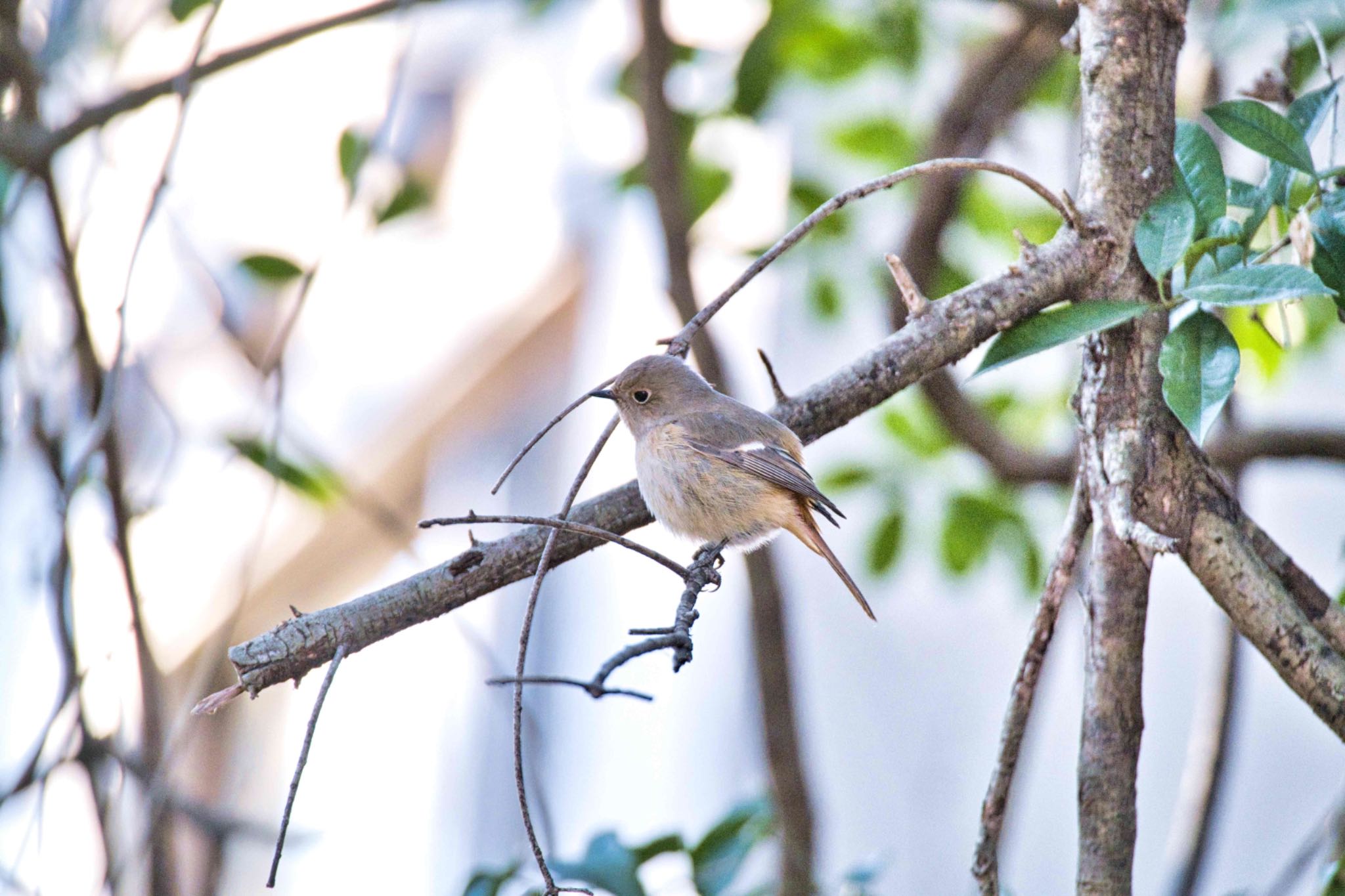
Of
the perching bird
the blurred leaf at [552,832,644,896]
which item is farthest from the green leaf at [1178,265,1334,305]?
the blurred leaf at [552,832,644,896]

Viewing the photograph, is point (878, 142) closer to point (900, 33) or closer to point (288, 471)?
point (900, 33)

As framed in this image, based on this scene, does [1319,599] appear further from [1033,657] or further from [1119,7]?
[1119,7]

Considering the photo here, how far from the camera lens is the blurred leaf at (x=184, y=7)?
8.87ft

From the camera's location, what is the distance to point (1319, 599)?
4.88 ft

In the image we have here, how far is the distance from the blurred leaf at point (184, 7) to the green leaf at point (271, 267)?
1.85 ft

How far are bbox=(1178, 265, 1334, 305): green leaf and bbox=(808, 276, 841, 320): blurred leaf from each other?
2265mm

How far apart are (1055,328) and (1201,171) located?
0.30 metres

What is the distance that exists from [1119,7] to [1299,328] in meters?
1.15

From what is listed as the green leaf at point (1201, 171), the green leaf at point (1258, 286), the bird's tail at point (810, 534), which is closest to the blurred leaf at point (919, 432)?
the bird's tail at point (810, 534)

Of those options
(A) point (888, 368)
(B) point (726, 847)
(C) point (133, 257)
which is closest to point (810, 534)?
(B) point (726, 847)

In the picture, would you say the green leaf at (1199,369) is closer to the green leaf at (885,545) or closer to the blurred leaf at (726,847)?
the blurred leaf at (726,847)

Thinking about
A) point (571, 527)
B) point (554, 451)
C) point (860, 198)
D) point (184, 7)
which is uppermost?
point (554, 451)

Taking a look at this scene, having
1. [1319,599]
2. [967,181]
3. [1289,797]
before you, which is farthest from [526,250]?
[1319,599]

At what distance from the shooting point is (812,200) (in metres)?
3.25
